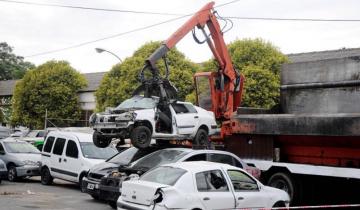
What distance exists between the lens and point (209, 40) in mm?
16438

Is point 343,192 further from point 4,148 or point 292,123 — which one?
point 4,148

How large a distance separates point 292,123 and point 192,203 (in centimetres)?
418

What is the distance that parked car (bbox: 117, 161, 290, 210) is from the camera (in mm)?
9016

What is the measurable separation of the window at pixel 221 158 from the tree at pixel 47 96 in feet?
99.7

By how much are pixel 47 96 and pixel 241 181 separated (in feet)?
112

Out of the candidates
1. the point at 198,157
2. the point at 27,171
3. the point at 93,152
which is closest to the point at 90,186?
the point at 198,157

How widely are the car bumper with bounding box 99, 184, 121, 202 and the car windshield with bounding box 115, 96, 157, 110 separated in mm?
2587

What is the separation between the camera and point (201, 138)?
50.3ft

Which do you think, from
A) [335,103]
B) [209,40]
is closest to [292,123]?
[335,103]

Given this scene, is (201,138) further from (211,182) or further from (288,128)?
(211,182)

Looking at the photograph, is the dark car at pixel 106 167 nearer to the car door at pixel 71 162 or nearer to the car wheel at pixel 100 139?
the car wheel at pixel 100 139

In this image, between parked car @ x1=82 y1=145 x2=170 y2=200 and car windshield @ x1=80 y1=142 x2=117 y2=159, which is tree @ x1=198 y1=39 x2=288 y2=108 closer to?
car windshield @ x1=80 y1=142 x2=117 y2=159

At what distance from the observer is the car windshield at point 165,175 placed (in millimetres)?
9445

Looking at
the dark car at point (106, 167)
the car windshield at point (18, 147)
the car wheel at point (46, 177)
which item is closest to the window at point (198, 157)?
the dark car at point (106, 167)
